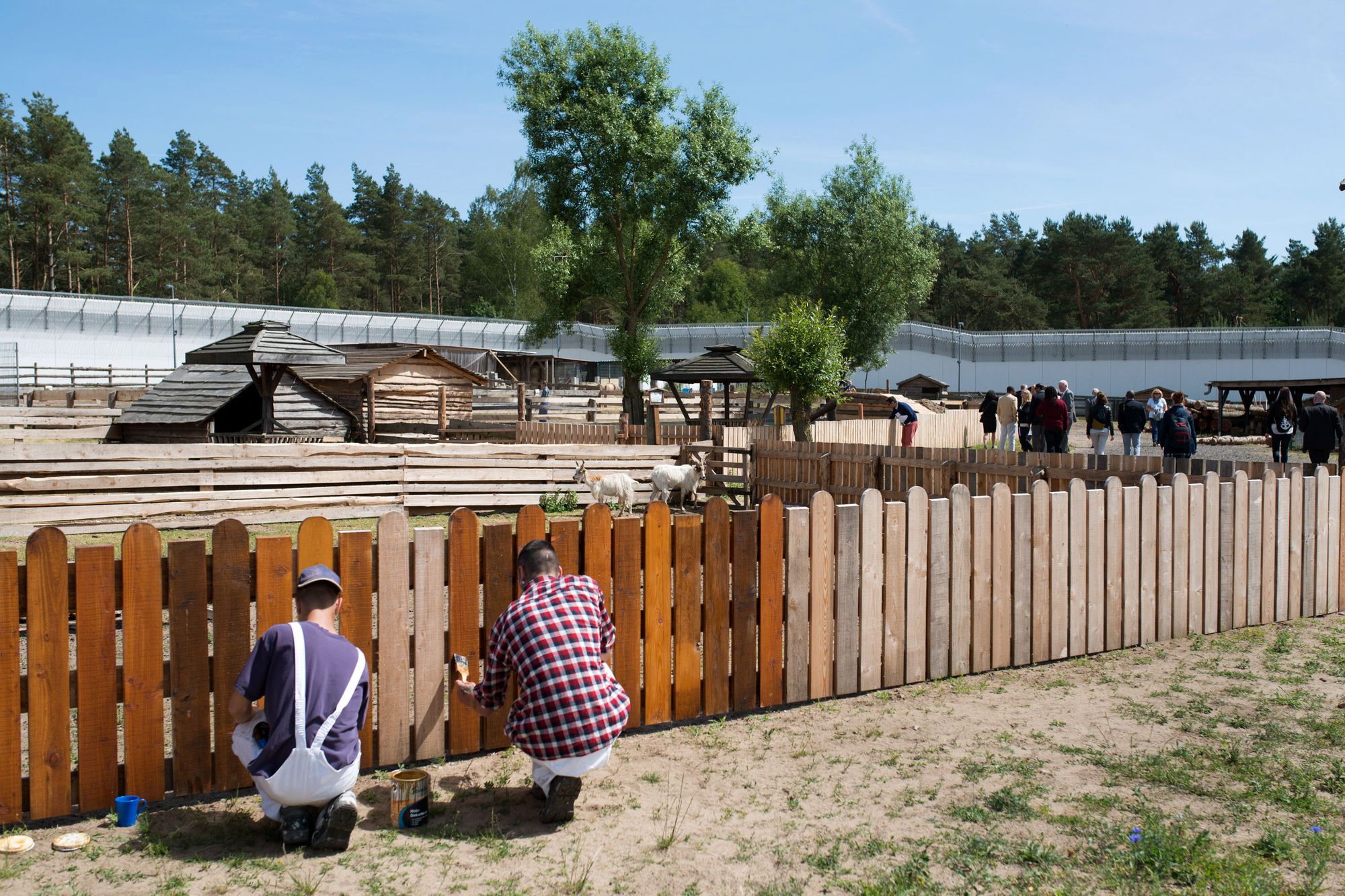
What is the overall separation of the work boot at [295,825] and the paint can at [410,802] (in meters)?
0.32

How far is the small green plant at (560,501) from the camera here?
15.5 meters

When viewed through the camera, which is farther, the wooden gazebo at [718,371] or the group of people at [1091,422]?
the wooden gazebo at [718,371]

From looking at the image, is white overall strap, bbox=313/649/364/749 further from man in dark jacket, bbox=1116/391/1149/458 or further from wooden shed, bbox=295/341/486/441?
wooden shed, bbox=295/341/486/441

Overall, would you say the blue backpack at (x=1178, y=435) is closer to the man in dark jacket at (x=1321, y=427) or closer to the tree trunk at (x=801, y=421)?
the man in dark jacket at (x=1321, y=427)

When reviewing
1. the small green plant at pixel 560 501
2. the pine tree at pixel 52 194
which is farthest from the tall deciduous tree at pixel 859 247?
the pine tree at pixel 52 194

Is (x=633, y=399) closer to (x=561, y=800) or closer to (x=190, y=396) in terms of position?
(x=190, y=396)

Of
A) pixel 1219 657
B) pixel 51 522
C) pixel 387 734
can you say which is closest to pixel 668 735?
pixel 387 734

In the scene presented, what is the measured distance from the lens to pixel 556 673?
163 inches

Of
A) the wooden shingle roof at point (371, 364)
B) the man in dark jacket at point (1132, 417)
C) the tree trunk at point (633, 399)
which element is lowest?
the man in dark jacket at point (1132, 417)

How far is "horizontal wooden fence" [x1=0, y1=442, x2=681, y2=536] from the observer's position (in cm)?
1242

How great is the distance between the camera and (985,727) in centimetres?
527

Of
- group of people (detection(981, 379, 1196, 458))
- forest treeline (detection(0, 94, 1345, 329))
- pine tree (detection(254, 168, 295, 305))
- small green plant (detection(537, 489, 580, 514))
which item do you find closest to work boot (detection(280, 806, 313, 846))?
small green plant (detection(537, 489, 580, 514))

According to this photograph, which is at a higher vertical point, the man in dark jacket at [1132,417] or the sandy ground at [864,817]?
the man in dark jacket at [1132,417]

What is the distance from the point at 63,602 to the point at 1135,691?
214 inches
